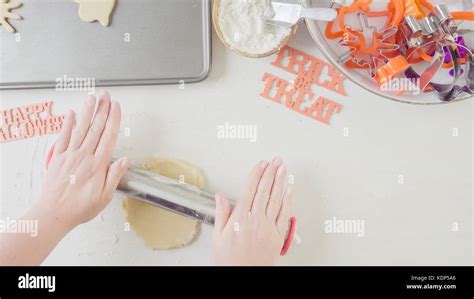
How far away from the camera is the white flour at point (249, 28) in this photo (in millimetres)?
591

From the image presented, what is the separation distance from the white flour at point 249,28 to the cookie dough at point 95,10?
0.14m

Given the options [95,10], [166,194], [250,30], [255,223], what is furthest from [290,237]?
[95,10]

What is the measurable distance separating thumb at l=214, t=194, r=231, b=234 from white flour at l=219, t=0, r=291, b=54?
186 millimetres

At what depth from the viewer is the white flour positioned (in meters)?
0.59

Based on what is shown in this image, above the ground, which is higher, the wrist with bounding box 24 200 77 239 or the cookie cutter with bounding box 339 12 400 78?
the cookie cutter with bounding box 339 12 400 78

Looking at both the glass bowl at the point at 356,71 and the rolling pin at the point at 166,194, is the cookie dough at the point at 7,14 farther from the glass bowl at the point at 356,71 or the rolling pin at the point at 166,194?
the glass bowl at the point at 356,71

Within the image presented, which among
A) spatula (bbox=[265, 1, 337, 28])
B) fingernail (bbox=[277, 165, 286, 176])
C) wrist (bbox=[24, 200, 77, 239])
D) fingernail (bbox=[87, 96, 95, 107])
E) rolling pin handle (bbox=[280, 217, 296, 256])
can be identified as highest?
spatula (bbox=[265, 1, 337, 28])

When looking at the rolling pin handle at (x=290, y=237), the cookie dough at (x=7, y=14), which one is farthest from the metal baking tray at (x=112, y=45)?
the rolling pin handle at (x=290, y=237)

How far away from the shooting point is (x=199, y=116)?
2.02 ft

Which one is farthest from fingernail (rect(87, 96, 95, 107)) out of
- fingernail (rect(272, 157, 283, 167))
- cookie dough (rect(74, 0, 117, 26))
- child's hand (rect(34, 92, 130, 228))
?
fingernail (rect(272, 157, 283, 167))

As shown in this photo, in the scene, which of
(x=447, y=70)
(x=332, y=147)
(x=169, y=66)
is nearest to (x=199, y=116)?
(x=169, y=66)

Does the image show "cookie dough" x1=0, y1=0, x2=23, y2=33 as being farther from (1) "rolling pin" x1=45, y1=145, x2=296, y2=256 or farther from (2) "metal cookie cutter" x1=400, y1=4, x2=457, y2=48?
(2) "metal cookie cutter" x1=400, y1=4, x2=457, y2=48

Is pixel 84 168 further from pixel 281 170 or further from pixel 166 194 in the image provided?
pixel 281 170

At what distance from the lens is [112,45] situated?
0.60 metres
